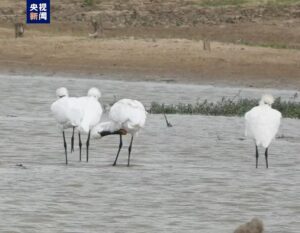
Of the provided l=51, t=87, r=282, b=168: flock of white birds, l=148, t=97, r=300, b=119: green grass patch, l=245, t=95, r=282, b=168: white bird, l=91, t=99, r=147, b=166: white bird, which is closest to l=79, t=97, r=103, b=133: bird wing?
l=51, t=87, r=282, b=168: flock of white birds

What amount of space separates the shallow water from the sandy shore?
24.9 feet

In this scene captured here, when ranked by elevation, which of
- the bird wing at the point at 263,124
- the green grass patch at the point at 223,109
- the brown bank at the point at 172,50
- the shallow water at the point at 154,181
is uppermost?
the bird wing at the point at 263,124

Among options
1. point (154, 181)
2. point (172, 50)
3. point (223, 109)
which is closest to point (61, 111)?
point (154, 181)

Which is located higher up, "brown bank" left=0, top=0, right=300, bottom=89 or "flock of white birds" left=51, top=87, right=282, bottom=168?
"flock of white birds" left=51, top=87, right=282, bottom=168

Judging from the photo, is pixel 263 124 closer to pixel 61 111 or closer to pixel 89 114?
pixel 89 114

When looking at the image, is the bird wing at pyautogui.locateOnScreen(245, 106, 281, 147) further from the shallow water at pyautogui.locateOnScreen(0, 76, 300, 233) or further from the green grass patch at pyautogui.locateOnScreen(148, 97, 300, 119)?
the green grass patch at pyautogui.locateOnScreen(148, 97, 300, 119)

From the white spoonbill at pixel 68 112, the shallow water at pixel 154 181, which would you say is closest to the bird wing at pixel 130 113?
the white spoonbill at pixel 68 112

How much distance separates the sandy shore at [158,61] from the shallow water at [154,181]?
24.9 ft

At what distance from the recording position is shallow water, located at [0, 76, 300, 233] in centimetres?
1041

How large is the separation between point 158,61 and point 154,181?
15.4m

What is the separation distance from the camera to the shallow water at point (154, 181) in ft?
34.2

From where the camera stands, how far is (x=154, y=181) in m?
12.6

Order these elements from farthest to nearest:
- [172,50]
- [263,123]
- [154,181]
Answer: [172,50] → [263,123] → [154,181]

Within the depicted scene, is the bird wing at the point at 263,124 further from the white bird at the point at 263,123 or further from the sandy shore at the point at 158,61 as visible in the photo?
the sandy shore at the point at 158,61
